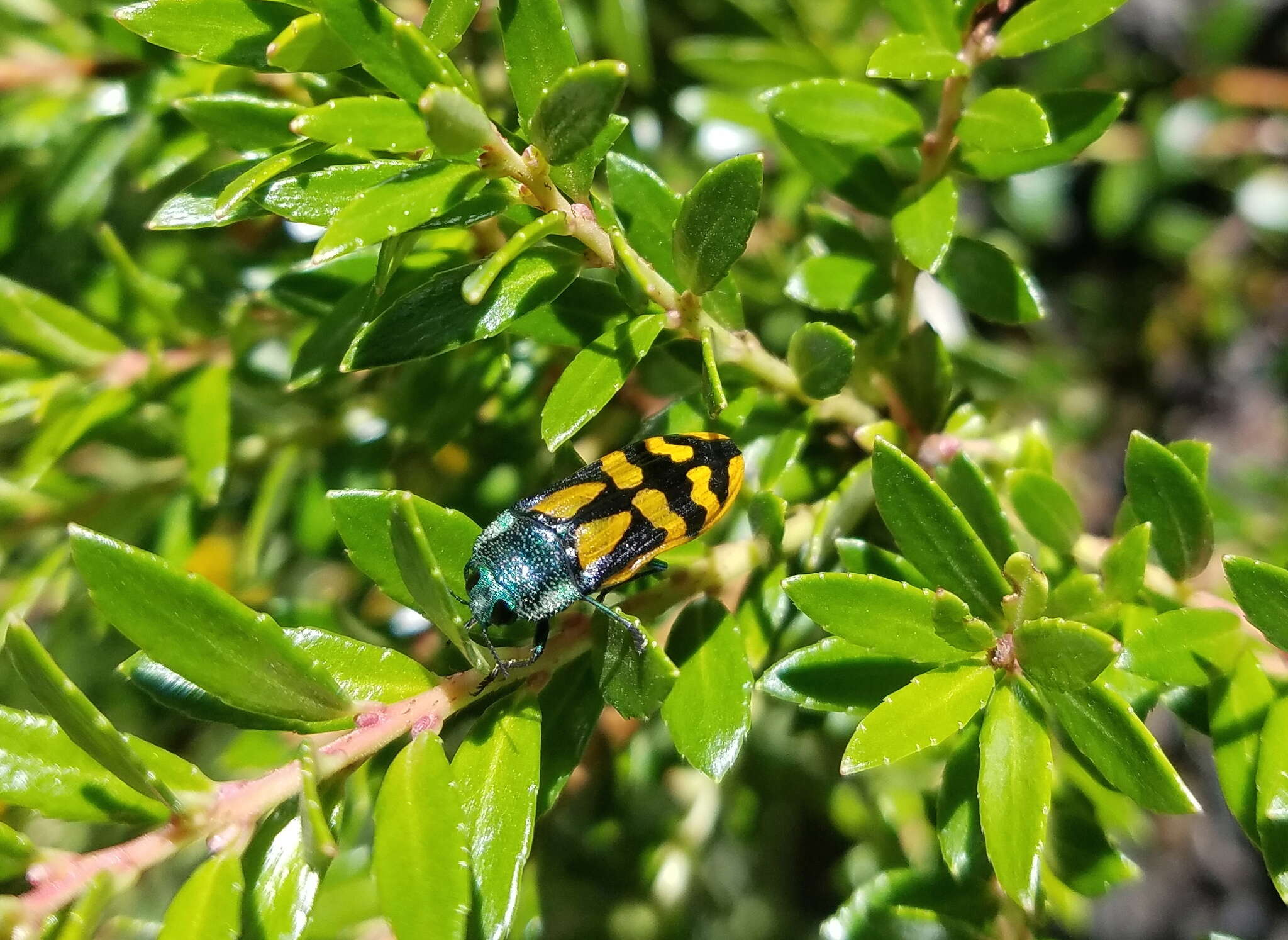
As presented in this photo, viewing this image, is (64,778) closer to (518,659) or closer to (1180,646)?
(518,659)

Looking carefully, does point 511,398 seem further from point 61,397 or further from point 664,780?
point 664,780

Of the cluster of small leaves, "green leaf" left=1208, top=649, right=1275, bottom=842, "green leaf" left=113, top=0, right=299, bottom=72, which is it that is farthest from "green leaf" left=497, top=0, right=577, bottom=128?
"green leaf" left=1208, top=649, right=1275, bottom=842

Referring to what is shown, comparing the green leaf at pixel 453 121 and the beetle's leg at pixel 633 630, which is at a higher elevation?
the green leaf at pixel 453 121

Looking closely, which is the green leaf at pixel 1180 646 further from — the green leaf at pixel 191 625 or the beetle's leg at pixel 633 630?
the green leaf at pixel 191 625

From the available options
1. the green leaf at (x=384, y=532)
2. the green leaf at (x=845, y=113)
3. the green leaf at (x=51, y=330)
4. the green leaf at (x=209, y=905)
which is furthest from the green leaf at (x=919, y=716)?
the green leaf at (x=51, y=330)

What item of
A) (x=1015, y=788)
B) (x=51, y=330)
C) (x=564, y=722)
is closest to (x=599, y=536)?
(x=564, y=722)

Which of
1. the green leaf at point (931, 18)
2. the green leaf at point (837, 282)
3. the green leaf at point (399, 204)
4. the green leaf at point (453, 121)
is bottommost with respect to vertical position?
the green leaf at point (837, 282)

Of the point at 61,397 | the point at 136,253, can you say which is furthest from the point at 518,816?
the point at 136,253
